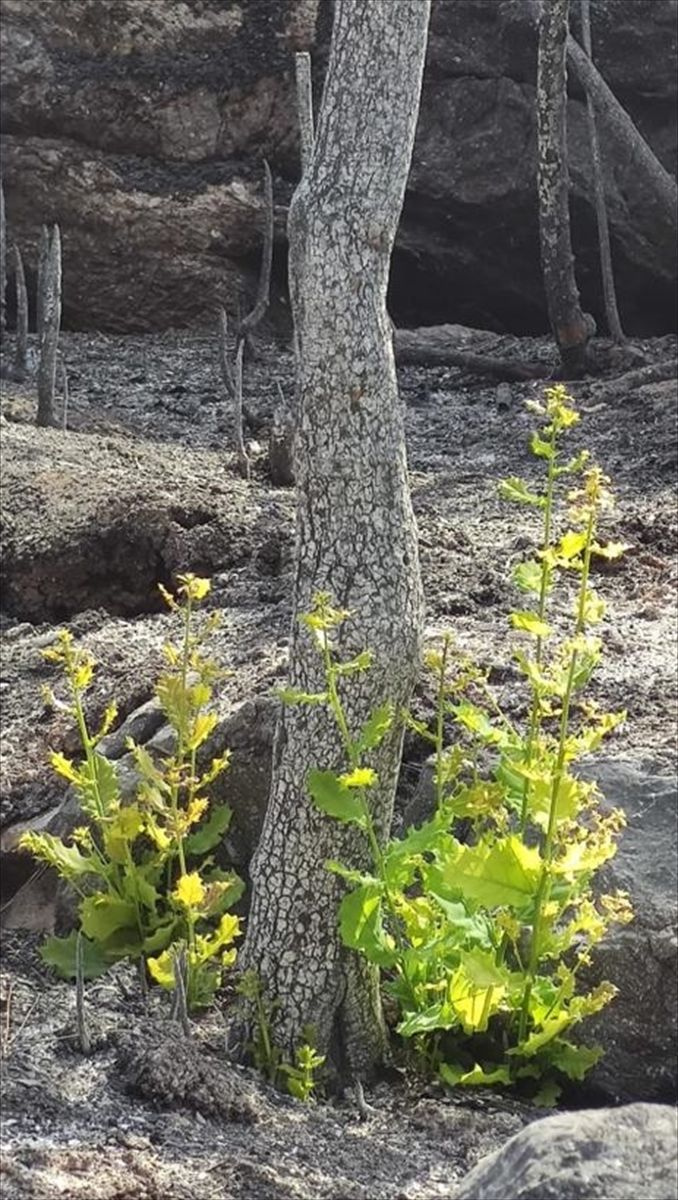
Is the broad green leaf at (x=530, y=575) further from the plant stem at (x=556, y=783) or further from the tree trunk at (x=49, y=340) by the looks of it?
the tree trunk at (x=49, y=340)

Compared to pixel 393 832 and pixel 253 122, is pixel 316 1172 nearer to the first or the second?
pixel 393 832

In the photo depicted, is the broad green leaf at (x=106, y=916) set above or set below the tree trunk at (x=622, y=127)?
below

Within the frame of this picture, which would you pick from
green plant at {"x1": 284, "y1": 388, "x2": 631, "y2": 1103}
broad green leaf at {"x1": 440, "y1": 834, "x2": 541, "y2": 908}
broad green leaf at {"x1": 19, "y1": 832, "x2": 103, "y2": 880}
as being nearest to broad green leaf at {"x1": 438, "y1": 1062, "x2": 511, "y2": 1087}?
green plant at {"x1": 284, "y1": 388, "x2": 631, "y2": 1103}

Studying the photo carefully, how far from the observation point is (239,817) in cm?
420

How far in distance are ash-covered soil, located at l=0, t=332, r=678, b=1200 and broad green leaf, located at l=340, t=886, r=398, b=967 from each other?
1.07ft

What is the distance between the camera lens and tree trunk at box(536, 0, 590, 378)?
325 inches

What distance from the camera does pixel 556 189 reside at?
337 inches

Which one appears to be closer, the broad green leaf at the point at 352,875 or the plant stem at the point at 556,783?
the plant stem at the point at 556,783

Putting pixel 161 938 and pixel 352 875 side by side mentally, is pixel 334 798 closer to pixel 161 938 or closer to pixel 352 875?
pixel 352 875

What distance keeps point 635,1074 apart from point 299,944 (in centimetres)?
77

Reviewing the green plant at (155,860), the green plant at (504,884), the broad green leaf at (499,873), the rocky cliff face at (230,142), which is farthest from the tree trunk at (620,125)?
the broad green leaf at (499,873)

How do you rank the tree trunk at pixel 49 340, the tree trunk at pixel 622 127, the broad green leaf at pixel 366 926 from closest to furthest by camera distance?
the broad green leaf at pixel 366 926
the tree trunk at pixel 49 340
the tree trunk at pixel 622 127

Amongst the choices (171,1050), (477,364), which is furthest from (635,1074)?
(477,364)

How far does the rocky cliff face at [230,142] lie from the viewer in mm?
10875
